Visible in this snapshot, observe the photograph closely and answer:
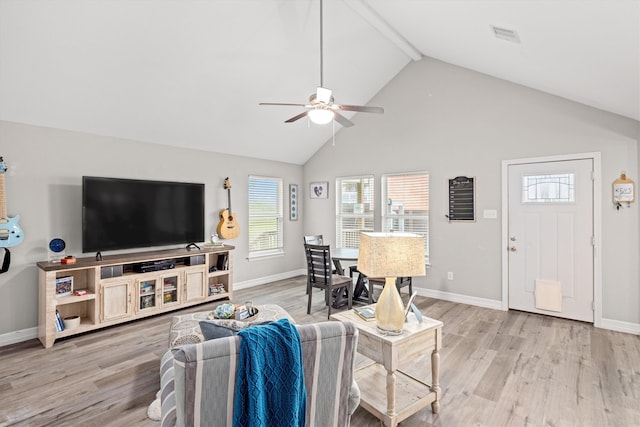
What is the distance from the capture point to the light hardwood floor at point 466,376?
86.6 inches

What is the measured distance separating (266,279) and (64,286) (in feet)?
10.2

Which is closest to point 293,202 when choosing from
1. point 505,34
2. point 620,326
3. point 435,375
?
point 505,34

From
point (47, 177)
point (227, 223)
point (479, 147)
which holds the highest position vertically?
point (479, 147)

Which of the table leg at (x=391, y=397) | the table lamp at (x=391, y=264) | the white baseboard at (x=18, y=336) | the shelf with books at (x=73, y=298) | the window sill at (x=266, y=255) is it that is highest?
the table lamp at (x=391, y=264)

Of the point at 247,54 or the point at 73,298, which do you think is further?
the point at 247,54

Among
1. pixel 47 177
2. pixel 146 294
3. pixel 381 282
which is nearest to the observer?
pixel 47 177

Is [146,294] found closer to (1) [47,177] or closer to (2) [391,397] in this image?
(1) [47,177]

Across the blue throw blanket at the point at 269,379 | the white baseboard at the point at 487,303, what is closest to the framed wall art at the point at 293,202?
the white baseboard at the point at 487,303

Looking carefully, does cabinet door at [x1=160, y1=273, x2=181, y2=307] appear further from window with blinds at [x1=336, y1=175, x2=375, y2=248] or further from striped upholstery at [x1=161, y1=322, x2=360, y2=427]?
window with blinds at [x1=336, y1=175, x2=375, y2=248]

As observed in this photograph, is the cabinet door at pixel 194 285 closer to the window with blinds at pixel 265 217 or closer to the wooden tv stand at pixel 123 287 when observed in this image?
the wooden tv stand at pixel 123 287

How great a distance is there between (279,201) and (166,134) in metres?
2.44

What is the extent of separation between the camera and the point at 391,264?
6.33 feet

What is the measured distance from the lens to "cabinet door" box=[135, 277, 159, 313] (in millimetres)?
3936

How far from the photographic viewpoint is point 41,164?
3568mm
